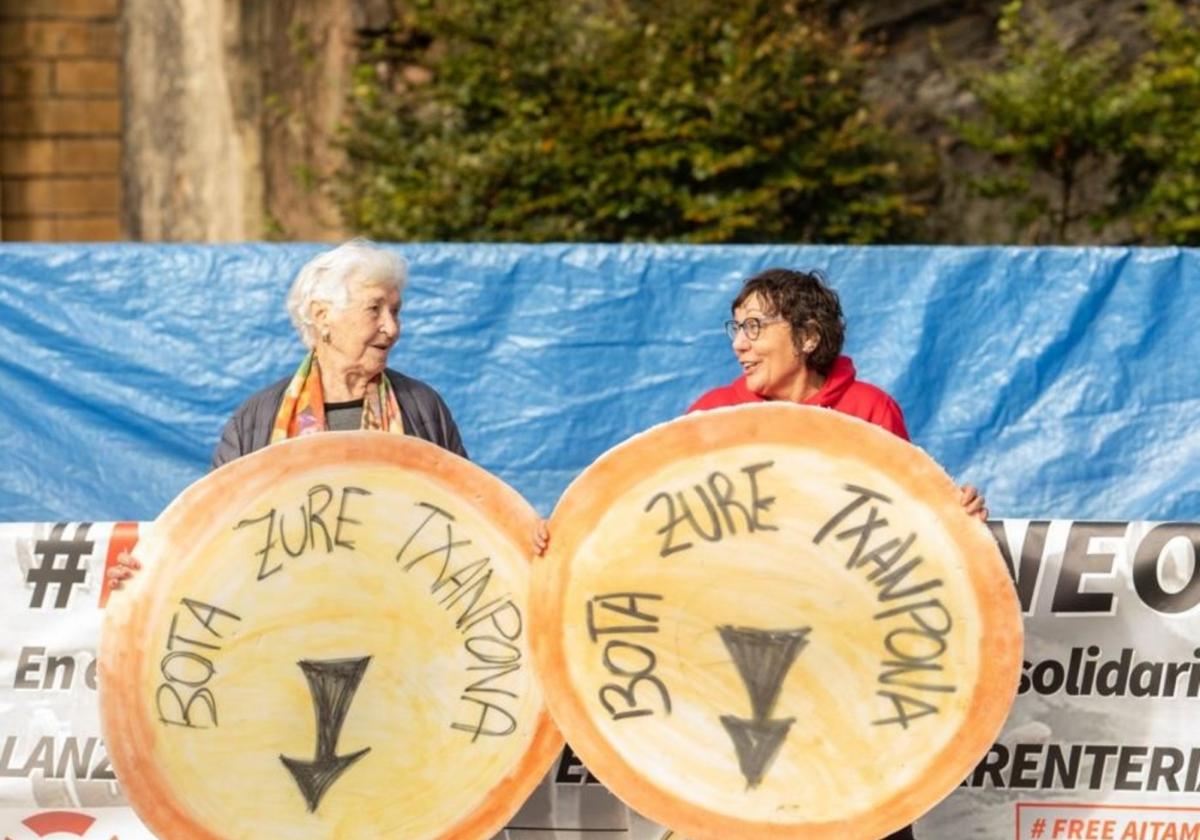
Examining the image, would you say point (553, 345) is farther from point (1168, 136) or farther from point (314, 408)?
point (1168, 136)

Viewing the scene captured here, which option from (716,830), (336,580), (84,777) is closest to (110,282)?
(84,777)

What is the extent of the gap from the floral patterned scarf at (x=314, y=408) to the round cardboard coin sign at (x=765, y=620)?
0.63 meters

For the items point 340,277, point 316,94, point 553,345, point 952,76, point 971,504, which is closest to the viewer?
point 971,504

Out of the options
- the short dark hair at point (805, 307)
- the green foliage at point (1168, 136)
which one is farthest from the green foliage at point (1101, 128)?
the short dark hair at point (805, 307)

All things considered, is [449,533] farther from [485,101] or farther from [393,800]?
[485,101]

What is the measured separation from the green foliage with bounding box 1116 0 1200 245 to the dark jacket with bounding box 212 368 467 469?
5.47 meters

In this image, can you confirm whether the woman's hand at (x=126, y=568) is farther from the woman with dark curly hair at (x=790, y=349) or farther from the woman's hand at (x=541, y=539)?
the woman with dark curly hair at (x=790, y=349)

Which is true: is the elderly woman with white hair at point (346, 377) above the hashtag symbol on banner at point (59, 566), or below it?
above

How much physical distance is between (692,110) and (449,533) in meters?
5.43

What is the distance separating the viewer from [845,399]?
4535mm

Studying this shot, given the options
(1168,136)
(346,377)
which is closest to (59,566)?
(346,377)

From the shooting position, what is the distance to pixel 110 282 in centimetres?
679

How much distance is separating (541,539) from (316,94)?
21.3 ft

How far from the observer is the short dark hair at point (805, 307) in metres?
4.55
